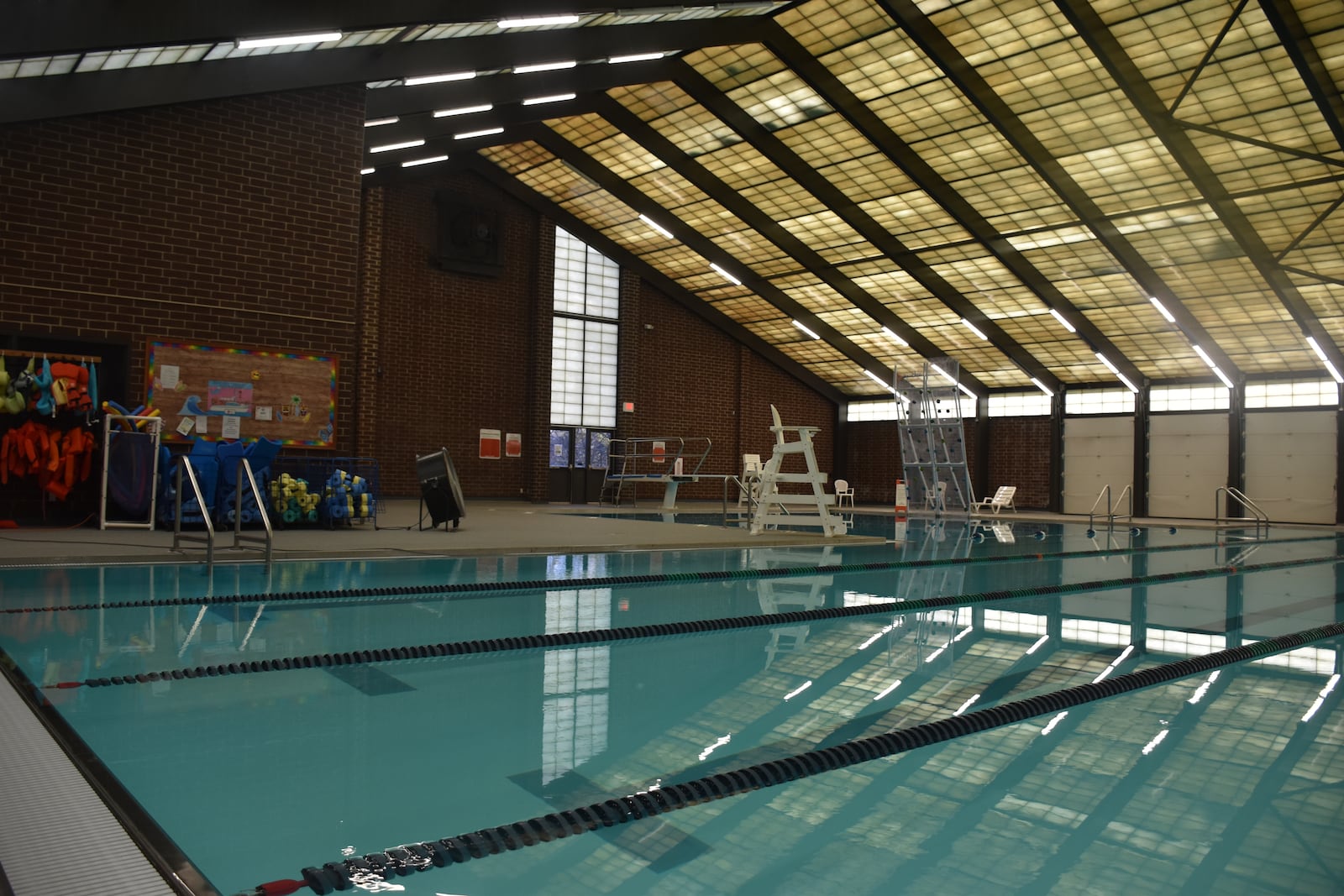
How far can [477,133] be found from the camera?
62.2 ft

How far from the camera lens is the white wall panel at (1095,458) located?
25.9 meters

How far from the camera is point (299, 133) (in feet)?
39.0

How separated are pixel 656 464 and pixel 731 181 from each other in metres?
8.46

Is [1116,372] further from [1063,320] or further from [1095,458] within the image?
[1063,320]

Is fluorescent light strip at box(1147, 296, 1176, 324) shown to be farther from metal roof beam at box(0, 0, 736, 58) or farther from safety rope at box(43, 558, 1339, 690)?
metal roof beam at box(0, 0, 736, 58)

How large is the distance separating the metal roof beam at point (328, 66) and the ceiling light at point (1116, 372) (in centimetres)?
1398

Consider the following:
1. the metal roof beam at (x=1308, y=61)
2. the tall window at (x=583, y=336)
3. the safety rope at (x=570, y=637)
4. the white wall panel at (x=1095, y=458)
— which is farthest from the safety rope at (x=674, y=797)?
Result: the white wall panel at (x=1095, y=458)

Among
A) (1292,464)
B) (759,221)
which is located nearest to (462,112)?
(759,221)

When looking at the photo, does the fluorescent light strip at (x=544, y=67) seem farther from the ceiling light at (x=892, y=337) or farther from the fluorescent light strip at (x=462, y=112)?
the ceiling light at (x=892, y=337)

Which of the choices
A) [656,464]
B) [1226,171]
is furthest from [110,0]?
[656,464]

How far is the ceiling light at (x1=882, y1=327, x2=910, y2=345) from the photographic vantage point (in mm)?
26095

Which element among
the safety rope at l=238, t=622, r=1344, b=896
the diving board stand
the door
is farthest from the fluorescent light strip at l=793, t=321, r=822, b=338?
the safety rope at l=238, t=622, r=1344, b=896

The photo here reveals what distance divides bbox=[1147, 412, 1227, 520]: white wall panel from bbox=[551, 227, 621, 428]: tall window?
15.1 m

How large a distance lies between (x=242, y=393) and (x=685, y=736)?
33.0 feet
